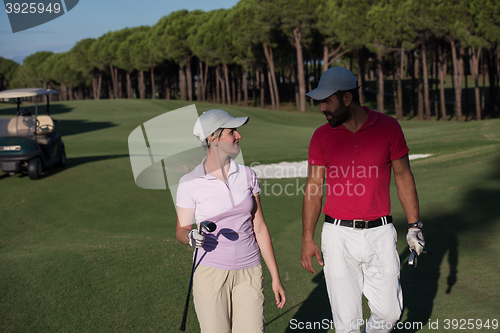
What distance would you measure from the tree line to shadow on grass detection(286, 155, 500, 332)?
2507cm

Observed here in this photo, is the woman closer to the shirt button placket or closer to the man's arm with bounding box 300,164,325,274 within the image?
the man's arm with bounding box 300,164,325,274

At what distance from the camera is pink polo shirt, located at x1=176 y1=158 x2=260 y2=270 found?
3359 millimetres

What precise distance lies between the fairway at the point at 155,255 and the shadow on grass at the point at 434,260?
0.02 m

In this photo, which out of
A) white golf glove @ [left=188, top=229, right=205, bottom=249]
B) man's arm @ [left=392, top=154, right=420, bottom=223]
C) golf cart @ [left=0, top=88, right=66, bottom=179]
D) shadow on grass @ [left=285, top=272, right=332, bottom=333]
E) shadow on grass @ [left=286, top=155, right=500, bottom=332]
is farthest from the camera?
golf cart @ [left=0, top=88, right=66, bottom=179]

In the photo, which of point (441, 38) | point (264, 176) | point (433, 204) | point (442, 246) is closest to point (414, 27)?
point (441, 38)

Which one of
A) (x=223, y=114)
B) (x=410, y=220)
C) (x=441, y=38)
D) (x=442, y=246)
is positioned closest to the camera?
(x=223, y=114)

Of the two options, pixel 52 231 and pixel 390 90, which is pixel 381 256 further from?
pixel 390 90

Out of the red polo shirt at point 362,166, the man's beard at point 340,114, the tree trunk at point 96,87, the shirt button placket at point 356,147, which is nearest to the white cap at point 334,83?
the man's beard at point 340,114

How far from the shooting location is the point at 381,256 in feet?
12.0

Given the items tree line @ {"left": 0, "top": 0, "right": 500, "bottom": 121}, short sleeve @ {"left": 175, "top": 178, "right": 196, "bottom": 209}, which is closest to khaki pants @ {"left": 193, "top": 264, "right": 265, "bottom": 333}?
short sleeve @ {"left": 175, "top": 178, "right": 196, "bottom": 209}

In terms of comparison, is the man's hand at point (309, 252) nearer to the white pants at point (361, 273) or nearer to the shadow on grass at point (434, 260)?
the white pants at point (361, 273)

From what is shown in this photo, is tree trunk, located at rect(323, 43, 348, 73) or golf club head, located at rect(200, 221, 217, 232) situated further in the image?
tree trunk, located at rect(323, 43, 348, 73)

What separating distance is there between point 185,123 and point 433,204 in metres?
6.93

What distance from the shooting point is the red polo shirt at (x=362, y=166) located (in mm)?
3717
